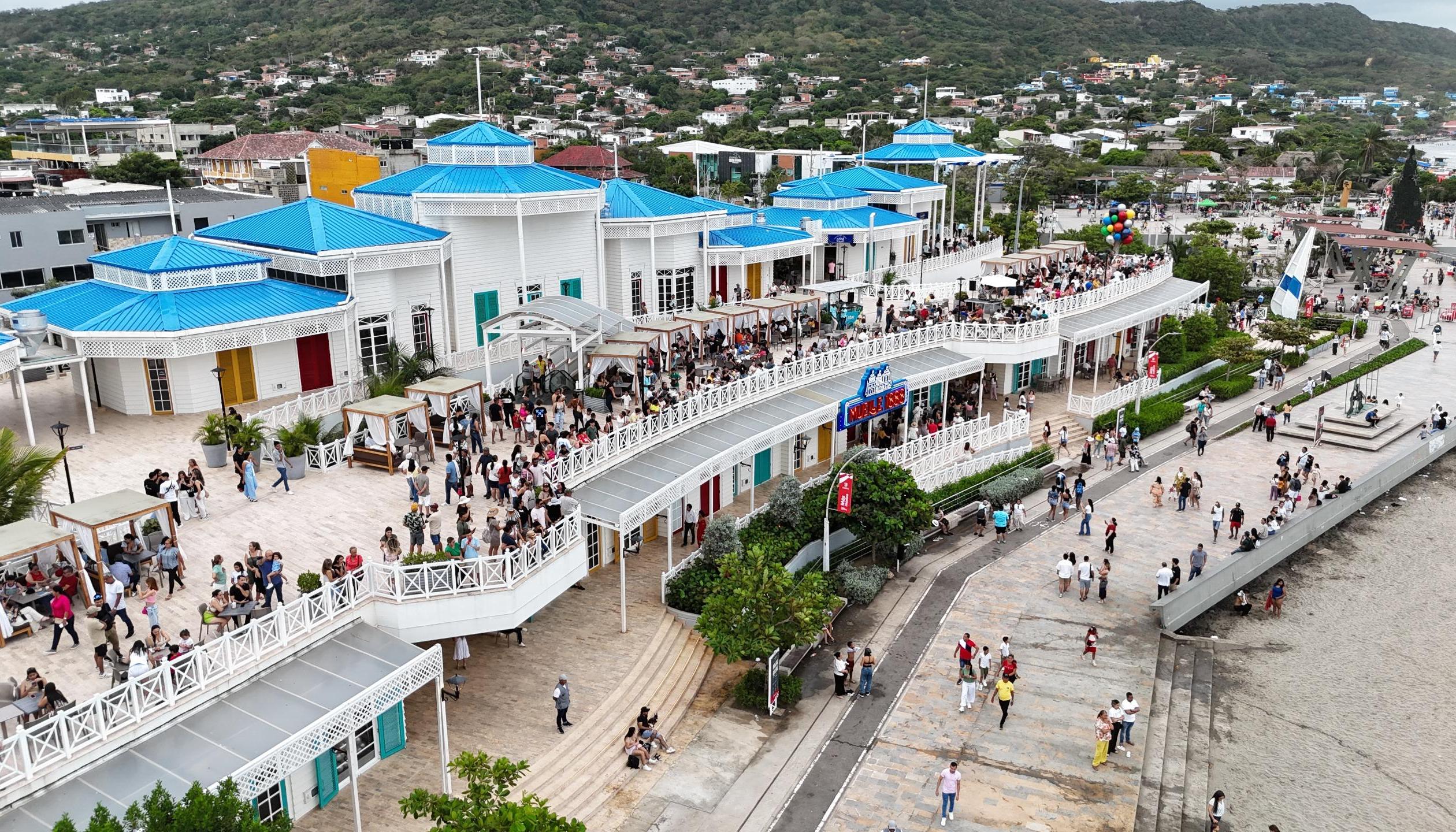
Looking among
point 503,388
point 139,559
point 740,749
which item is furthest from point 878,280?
point 139,559

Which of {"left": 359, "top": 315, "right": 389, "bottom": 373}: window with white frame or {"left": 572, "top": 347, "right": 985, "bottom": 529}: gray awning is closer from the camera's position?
{"left": 572, "top": 347, "right": 985, "bottom": 529}: gray awning

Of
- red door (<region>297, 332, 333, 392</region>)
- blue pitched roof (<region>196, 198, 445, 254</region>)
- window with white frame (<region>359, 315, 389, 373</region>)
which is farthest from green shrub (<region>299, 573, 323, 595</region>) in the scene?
blue pitched roof (<region>196, 198, 445, 254</region>)

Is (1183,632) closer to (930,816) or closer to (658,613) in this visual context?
(930,816)

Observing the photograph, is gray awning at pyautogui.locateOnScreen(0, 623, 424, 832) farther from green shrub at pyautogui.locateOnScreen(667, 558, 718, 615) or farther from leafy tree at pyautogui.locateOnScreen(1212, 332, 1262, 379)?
leafy tree at pyautogui.locateOnScreen(1212, 332, 1262, 379)

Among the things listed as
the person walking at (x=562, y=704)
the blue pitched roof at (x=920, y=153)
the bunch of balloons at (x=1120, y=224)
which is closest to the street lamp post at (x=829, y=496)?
the person walking at (x=562, y=704)

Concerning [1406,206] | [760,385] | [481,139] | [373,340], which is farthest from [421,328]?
[1406,206]

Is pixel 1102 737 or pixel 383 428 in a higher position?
pixel 383 428

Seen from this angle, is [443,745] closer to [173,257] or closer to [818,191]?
[173,257]
